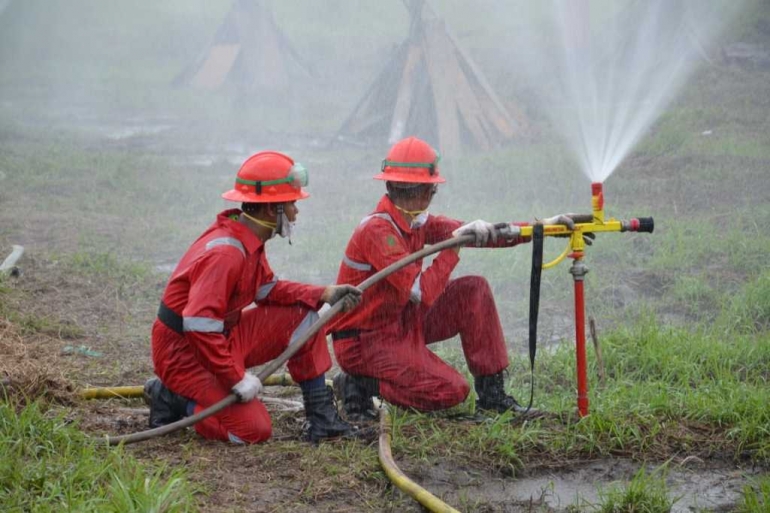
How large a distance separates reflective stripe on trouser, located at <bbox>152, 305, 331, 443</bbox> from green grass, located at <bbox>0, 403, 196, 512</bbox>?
0.49m

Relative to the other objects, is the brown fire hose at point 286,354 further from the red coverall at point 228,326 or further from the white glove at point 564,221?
the white glove at point 564,221

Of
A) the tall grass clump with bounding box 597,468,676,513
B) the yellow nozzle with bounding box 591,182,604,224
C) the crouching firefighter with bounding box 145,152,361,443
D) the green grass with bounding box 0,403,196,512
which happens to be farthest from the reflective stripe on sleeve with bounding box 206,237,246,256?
the tall grass clump with bounding box 597,468,676,513

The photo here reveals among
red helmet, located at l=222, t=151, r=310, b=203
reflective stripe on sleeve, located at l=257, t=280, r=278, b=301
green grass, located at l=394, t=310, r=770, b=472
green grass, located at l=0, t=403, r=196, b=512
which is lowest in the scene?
green grass, located at l=394, t=310, r=770, b=472

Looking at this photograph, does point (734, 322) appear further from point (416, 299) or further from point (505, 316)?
point (416, 299)

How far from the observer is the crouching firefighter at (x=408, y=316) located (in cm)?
445

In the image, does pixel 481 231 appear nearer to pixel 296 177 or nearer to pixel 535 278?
pixel 535 278

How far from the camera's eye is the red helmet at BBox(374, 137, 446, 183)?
4.50 meters

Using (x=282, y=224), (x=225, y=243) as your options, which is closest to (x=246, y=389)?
(x=225, y=243)

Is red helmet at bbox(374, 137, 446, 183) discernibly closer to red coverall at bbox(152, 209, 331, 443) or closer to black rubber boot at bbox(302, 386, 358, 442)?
red coverall at bbox(152, 209, 331, 443)

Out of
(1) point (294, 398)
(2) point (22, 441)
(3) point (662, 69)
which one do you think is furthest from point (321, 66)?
(2) point (22, 441)

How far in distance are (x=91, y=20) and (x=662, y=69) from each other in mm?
16406

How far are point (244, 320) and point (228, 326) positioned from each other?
0.13 metres

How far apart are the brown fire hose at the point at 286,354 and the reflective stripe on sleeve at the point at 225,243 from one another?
18.8 inches

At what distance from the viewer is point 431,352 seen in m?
4.58
